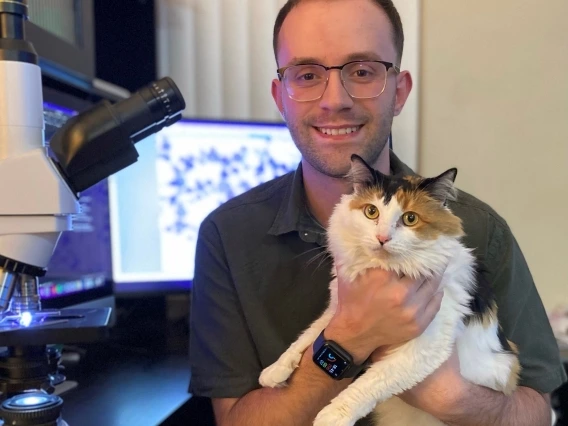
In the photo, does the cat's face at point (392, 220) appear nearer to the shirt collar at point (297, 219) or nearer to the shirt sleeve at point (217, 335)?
the shirt collar at point (297, 219)

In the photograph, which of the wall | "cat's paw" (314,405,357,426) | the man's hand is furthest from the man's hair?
"cat's paw" (314,405,357,426)

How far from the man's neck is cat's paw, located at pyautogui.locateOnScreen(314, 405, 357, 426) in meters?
0.48

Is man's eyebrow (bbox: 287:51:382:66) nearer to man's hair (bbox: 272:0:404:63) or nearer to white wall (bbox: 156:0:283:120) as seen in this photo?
man's hair (bbox: 272:0:404:63)

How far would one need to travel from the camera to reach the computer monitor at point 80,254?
4.10 feet

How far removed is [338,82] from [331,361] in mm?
589

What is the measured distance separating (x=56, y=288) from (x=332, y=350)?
77cm

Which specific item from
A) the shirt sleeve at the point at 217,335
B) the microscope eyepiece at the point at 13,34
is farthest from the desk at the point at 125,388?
the microscope eyepiece at the point at 13,34

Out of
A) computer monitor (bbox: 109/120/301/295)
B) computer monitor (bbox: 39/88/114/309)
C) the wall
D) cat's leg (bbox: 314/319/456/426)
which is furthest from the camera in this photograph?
the wall

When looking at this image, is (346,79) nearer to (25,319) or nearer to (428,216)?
(428,216)

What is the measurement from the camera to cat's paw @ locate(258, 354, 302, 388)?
0.96 metres

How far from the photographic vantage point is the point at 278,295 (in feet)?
3.76

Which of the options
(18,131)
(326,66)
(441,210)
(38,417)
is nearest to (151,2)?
(326,66)

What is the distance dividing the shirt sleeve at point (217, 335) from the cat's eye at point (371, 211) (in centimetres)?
41

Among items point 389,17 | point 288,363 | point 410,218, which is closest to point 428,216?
point 410,218
